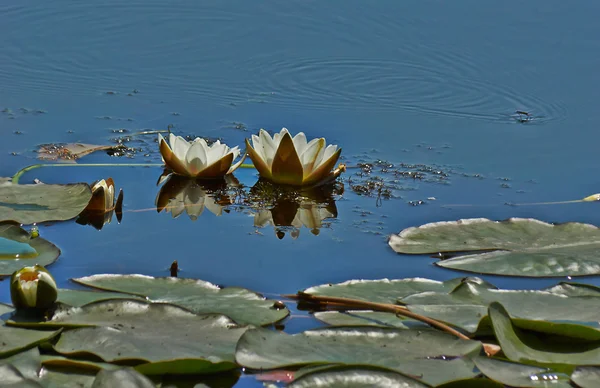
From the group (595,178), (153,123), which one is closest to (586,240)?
(595,178)

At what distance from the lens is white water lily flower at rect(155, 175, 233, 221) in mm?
3104

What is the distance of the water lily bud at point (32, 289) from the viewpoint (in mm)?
2059

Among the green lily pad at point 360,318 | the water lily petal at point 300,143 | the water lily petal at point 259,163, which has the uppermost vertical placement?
the water lily petal at point 300,143

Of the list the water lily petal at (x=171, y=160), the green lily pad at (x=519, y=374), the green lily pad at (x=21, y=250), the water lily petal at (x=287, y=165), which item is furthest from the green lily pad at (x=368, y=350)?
the water lily petal at (x=171, y=160)

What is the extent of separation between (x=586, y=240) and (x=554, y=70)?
7.71 feet

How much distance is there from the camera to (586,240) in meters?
2.81

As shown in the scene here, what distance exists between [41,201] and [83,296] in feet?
2.75

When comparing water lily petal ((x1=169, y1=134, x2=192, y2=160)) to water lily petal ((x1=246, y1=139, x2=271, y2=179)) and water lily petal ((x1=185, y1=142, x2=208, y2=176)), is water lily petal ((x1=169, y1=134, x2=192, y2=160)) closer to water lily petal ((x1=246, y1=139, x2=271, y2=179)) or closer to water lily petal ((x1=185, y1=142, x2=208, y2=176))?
water lily petal ((x1=185, y1=142, x2=208, y2=176))

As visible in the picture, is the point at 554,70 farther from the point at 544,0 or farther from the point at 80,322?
the point at 80,322

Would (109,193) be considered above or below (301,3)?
below

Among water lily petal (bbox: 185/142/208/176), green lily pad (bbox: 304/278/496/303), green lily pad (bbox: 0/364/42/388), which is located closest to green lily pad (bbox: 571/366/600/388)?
green lily pad (bbox: 304/278/496/303)

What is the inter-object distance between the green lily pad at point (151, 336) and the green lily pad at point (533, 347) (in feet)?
2.04

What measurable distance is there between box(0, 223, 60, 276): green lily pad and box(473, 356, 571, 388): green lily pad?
51.1 inches

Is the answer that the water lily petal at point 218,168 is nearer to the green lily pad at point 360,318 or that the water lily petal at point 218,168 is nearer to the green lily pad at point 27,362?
the green lily pad at point 360,318
